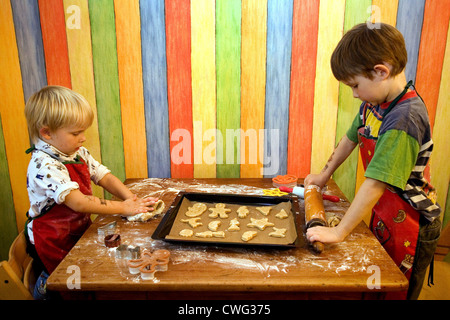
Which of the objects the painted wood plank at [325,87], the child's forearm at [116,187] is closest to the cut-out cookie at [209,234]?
the child's forearm at [116,187]

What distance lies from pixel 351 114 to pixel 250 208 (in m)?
0.87

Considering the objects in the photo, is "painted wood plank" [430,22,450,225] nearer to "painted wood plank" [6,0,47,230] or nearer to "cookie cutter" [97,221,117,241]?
"cookie cutter" [97,221,117,241]

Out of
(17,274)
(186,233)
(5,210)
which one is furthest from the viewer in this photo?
(5,210)

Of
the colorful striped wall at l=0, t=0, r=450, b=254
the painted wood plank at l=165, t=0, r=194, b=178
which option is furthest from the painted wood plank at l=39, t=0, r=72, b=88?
the painted wood plank at l=165, t=0, r=194, b=178

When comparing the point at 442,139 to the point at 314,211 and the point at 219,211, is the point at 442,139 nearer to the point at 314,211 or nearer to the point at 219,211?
the point at 314,211

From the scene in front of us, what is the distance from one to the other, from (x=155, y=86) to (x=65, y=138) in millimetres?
692

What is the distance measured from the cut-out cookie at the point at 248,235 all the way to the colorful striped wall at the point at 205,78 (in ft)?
2.73

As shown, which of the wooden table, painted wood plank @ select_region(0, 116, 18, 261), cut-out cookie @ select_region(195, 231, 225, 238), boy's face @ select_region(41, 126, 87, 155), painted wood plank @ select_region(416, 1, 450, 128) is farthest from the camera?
painted wood plank @ select_region(0, 116, 18, 261)

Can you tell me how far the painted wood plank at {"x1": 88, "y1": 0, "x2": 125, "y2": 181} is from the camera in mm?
1753

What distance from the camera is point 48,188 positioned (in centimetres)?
121

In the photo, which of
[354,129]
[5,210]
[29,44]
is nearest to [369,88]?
[354,129]

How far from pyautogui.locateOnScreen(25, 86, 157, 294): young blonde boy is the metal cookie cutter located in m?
0.28

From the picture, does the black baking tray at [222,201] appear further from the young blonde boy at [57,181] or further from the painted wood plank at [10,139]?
the painted wood plank at [10,139]

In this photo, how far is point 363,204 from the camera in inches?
42.3
